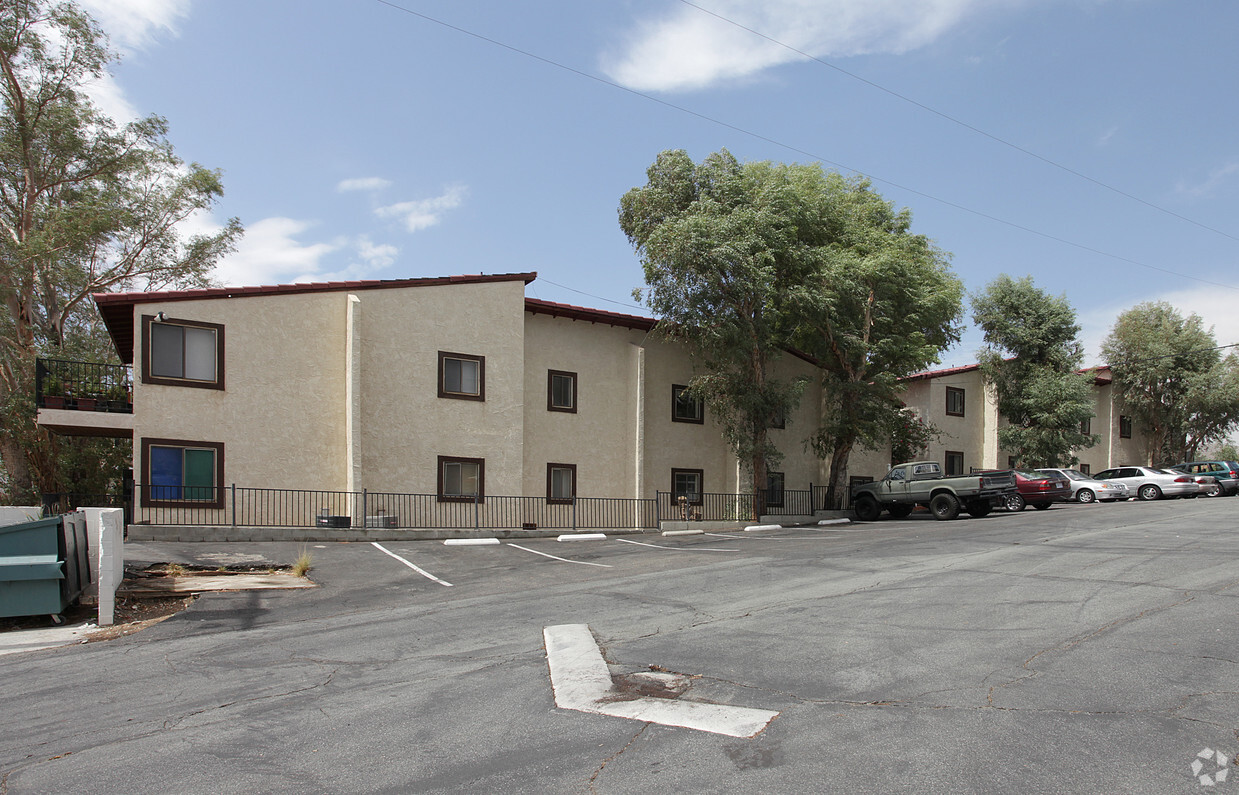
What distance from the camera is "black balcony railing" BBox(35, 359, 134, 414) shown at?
20734 mm

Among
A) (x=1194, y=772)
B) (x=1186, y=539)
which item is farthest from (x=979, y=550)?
(x=1194, y=772)

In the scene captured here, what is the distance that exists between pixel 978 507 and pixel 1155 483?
38.1 ft

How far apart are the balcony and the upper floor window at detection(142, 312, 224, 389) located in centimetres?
211

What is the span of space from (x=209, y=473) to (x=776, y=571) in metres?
13.9

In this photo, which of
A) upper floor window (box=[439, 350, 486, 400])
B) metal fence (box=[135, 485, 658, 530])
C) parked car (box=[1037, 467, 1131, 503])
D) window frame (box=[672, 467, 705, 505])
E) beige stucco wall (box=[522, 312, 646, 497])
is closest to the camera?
metal fence (box=[135, 485, 658, 530])

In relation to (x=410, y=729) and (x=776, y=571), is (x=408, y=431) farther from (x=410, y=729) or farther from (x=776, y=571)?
(x=410, y=729)

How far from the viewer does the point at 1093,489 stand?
34406 mm

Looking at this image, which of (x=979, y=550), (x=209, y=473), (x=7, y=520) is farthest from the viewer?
(x=209, y=473)

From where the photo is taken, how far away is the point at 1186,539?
1577 centimetres

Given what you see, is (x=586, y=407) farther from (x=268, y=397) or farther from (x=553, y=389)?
(x=268, y=397)

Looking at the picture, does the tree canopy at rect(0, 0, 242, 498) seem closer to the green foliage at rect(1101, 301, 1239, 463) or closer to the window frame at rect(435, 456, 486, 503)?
the window frame at rect(435, 456, 486, 503)

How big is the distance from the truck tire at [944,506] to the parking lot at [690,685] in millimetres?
13397

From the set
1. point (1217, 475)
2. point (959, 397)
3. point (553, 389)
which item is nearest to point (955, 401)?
point (959, 397)

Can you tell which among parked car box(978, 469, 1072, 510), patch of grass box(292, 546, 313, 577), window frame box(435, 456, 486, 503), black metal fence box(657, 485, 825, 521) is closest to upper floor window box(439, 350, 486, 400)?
window frame box(435, 456, 486, 503)
